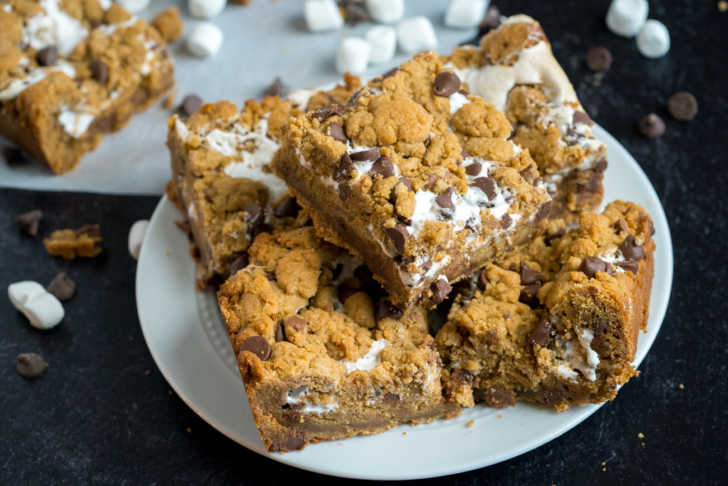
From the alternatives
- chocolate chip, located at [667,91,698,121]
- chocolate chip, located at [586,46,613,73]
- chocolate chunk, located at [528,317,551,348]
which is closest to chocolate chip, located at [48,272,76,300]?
chocolate chunk, located at [528,317,551,348]

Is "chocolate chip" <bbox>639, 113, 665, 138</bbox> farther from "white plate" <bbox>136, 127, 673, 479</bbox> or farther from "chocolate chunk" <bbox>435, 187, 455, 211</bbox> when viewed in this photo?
"chocolate chunk" <bbox>435, 187, 455, 211</bbox>

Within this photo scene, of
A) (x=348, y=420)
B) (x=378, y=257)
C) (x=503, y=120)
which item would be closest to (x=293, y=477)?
(x=348, y=420)

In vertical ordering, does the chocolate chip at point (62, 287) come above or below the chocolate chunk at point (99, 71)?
below

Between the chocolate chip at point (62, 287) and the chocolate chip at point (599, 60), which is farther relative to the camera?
the chocolate chip at point (599, 60)

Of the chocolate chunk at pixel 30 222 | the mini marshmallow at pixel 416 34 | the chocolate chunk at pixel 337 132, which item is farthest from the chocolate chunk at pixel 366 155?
the chocolate chunk at pixel 30 222

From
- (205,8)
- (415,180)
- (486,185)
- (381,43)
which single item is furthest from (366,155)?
(205,8)

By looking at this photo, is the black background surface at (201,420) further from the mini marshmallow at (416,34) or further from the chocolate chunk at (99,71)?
the mini marshmallow at (416,34)

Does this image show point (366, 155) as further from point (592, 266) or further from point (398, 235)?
point (592, 266)
